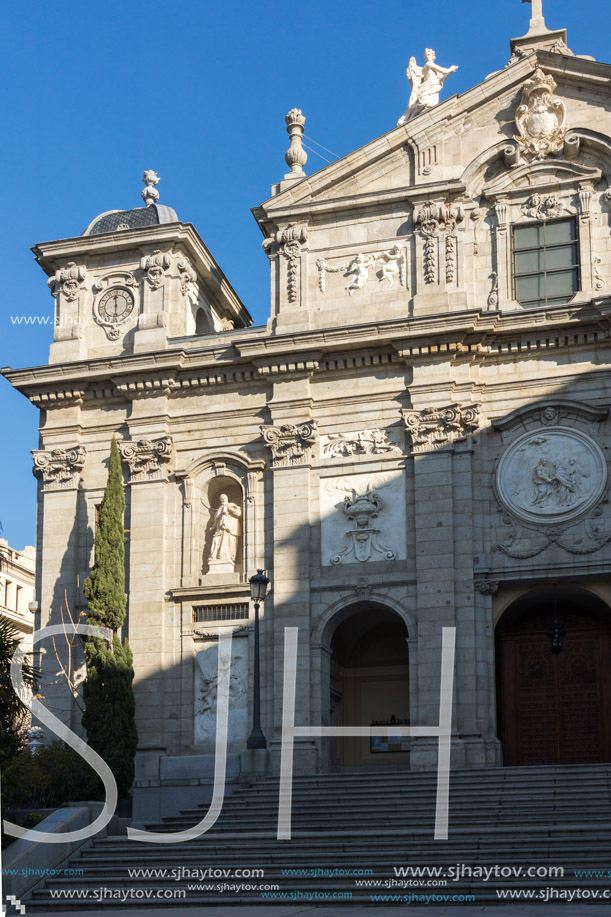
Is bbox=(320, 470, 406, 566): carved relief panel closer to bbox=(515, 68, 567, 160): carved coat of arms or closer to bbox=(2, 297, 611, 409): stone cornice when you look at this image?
bbox=(2, 297, 611, 409): stone cornice

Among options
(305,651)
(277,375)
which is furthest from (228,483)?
(305,651)

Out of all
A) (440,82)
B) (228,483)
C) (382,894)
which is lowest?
(382,894)

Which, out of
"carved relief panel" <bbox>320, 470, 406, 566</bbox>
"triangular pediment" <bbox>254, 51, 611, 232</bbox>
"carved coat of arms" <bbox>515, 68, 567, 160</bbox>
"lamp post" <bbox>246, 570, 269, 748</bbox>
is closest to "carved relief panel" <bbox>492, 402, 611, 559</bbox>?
"carved relief panel" <bbox>320, 470, 406, 566</bbox>

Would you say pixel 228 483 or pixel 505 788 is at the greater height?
pixel 228 483

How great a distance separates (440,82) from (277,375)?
8.86 meters

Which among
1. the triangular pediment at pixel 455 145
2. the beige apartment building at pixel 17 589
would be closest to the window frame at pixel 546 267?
the triangular pediment at pixel 455 145

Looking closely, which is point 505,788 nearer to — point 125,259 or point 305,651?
point 305,651

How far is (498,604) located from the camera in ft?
97.6

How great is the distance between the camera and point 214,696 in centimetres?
3084

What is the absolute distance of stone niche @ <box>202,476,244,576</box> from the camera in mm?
31906

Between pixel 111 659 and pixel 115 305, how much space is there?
32.7 feet

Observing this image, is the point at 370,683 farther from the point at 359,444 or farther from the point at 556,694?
the point at 359,444

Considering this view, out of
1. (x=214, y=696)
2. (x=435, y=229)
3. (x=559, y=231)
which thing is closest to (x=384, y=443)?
(x=435, y=229)

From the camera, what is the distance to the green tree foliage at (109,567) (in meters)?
30.1
